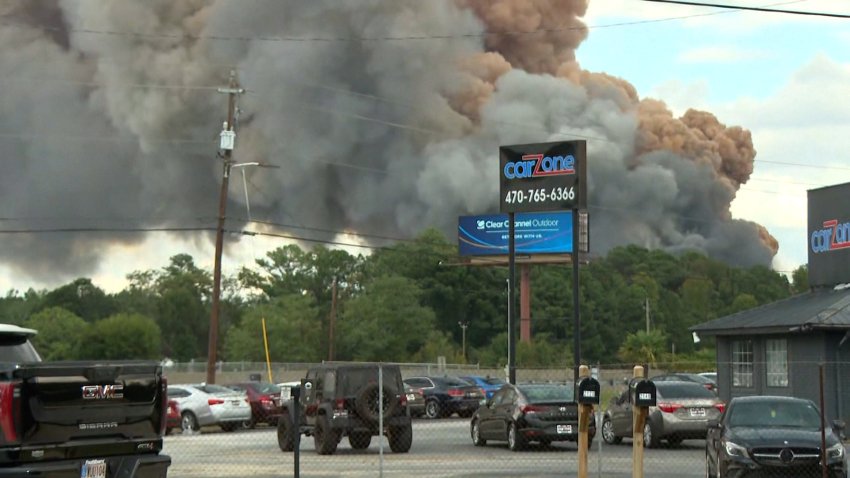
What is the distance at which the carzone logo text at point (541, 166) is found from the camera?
34.1 metres

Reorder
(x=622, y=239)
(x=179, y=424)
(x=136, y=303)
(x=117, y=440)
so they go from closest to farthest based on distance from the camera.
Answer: (x=117, y=440) < (x=179, y=424) < (x=136, y=303) < (x=622, y=239)

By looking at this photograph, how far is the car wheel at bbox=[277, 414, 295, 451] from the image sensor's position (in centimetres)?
2659

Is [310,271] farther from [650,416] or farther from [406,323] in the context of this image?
[650,416]

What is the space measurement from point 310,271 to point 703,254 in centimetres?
5891

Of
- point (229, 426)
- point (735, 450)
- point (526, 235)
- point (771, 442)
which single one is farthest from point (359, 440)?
point (526, 235)

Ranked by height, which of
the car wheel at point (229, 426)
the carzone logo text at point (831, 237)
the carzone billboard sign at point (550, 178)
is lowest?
the car wheel at point (229, 426)

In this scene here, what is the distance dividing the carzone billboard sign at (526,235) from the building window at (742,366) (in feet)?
157

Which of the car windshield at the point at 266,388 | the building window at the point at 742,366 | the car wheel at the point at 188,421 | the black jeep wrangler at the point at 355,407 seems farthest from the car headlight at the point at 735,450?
the car windshield at the point at 266,388

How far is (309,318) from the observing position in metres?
112

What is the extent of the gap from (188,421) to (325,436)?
465 inches

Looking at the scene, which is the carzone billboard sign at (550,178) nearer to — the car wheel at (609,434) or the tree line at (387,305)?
the car wheel at (609,434)

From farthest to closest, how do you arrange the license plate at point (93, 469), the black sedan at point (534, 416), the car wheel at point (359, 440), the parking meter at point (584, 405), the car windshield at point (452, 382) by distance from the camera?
the car windshield at point (452, 382) → the car wheel at point (359, 440) → the black sedan at point (534, 416) → the parking meter at point (584, 405) → the license plate at point (93, 469)

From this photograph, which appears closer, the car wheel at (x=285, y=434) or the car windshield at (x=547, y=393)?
the car windshield at (x=547, y=393)

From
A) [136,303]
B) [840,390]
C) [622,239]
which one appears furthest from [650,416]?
[622,239]
